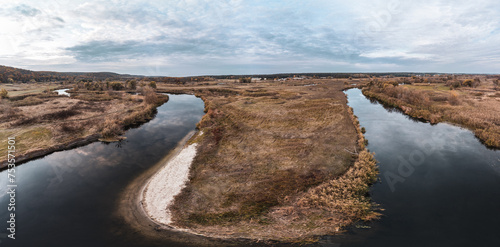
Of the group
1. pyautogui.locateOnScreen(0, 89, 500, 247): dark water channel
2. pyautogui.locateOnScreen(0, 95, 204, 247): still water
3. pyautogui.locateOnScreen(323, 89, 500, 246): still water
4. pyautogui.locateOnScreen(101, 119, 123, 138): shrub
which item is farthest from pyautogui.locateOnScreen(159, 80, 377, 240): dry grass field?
pyautogui.locateOnScreen(101, 119, 123, 138): shrub

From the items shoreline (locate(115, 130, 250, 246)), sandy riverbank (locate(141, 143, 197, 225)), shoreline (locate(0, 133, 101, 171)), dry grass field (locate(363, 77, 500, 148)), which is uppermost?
dry grass field (locate(363, 77, 500, 148))

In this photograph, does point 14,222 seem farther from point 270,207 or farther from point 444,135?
point 444,135

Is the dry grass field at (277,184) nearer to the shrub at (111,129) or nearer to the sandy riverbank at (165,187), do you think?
the sandy riverbank at (165,187)

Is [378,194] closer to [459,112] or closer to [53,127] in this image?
[459,112]

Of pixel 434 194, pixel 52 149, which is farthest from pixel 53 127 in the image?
pixel 434 194

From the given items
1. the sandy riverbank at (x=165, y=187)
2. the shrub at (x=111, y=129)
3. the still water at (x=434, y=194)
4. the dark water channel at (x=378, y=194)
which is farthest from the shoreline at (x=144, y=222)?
the shrub at (x=111, y=129)

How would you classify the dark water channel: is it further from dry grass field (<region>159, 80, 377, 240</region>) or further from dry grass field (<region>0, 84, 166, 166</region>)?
dry grass field (<region>0, 84, 166, 166</region>)

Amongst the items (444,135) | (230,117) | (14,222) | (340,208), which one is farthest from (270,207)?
(444,135)
